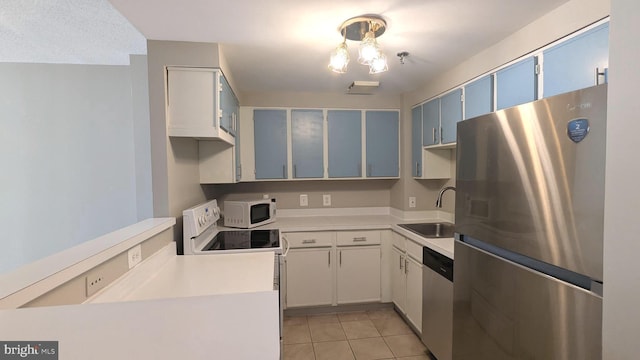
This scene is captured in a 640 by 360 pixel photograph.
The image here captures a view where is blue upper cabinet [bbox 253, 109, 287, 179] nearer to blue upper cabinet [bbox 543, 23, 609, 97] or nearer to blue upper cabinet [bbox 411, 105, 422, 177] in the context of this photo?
Result: blue upper cabinet [bbox 411, 105, 422, 177]

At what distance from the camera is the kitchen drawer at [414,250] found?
2172 mm

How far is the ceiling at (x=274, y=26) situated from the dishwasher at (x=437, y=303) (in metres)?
1.47

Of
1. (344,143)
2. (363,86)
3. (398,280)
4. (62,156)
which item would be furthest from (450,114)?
(62,156)

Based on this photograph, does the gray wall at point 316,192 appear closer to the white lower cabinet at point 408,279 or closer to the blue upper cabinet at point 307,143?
the blue upper cabinet at point 307,143

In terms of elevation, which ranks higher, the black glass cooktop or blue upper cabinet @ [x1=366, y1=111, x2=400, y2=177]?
blue upper cabinet @ [x1=366, y1=111, x2=400, y2=177]

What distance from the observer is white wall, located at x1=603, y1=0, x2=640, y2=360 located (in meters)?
0.76

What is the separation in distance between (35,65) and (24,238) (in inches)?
60.9

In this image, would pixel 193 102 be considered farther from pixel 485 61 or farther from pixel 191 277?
pixel 485 61

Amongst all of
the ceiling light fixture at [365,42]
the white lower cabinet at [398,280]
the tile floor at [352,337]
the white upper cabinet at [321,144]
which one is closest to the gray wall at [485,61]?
the white upper cabinet at [321,144]

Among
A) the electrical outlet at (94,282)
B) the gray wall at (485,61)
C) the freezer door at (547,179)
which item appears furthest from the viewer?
the gray wall at (485,61)

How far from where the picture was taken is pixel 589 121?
0.89 metres

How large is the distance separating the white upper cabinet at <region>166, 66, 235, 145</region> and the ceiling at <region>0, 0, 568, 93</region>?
0.22 metres

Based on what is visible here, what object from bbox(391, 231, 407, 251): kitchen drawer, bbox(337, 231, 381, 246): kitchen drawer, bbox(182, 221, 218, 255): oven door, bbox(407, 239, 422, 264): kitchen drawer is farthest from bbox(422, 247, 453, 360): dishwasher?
bbox(182, 221, 218, 255): oven door

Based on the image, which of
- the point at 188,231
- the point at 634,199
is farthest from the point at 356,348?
the point at 634,199
